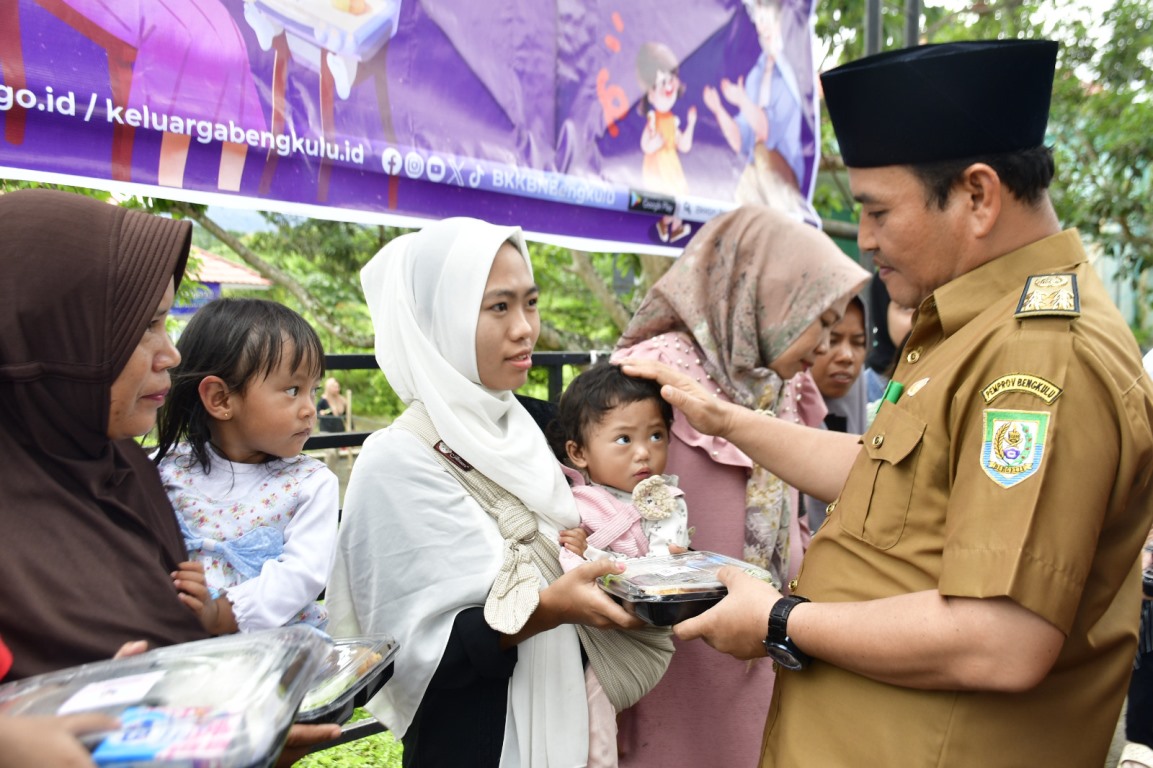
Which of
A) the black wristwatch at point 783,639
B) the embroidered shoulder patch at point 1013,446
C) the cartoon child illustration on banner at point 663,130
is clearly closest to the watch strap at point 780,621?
the black wristwatch at point 783,639

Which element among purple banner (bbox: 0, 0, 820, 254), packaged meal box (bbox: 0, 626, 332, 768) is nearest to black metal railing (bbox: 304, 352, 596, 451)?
purple banner (bbox: 0, 0, 820, 254)

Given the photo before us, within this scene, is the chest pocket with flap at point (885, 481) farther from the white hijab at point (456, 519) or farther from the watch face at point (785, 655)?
the white hijab at point (456, 519)

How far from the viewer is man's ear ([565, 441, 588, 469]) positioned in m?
2.51

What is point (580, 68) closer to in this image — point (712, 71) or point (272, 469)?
point (712, 71)

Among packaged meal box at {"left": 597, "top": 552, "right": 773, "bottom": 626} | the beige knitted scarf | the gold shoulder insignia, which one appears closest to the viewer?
the gold shoulder insignia

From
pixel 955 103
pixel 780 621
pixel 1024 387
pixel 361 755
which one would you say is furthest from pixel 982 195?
pixel 361 755

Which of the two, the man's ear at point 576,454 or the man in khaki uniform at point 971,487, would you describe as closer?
the man in khaki uniform at point 971,487

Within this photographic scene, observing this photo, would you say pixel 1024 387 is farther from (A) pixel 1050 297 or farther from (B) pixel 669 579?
(B) pixel 669 579

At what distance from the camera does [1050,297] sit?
1.54 metres

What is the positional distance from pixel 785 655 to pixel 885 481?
394 mm

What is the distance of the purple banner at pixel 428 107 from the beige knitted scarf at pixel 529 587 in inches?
33.4

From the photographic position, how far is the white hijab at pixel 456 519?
2055mm

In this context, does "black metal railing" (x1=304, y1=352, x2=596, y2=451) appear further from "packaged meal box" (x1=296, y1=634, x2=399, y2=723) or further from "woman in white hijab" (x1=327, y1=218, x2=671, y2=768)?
"packaged meal box" (x1=296, y1=634, x2=399, y2=723)

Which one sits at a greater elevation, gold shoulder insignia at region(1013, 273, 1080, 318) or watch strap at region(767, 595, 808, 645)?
gold shoulder insignia at region(1013, 273, 1080, 318)
